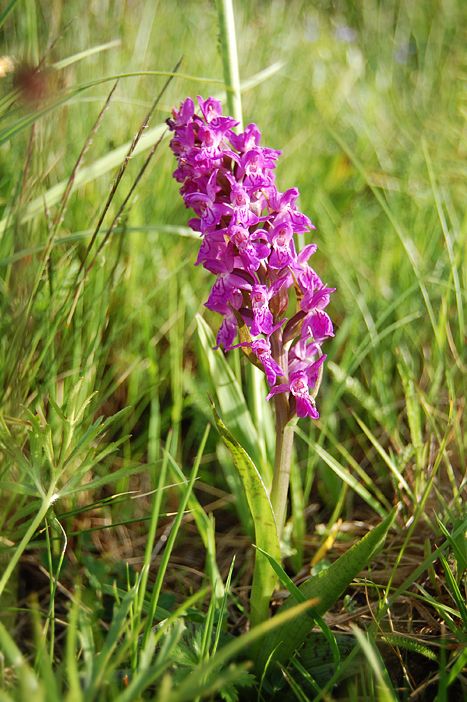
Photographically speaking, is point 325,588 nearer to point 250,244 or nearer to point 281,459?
point 281,459

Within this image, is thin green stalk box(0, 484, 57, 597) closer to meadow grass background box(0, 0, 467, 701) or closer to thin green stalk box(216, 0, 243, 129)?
meadow grass background box(0, 0, 467, 701)

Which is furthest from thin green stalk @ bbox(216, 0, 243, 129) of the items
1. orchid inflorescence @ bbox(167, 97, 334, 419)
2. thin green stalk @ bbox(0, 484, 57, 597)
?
thin green stalk @ bbox(0, 484, 57, 597)

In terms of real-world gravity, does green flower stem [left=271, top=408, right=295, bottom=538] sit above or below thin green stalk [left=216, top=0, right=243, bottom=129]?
below

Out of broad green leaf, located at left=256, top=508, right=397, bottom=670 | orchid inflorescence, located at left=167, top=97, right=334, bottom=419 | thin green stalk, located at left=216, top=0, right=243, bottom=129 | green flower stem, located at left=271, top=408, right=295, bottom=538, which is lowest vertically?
broad green leaf, located at left=256, top=508, right=397, bottom=670

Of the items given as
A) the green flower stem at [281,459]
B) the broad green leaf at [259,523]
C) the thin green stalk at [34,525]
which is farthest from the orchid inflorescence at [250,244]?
the thin green stalk at [34,525]

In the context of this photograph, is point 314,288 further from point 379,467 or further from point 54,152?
point 54,152

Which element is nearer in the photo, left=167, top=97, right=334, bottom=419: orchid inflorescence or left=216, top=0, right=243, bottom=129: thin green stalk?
left=167, top=97, right=334, bottom=419: orchid inflorescence

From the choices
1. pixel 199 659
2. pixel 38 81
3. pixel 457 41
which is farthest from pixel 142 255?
pixel 457 41
